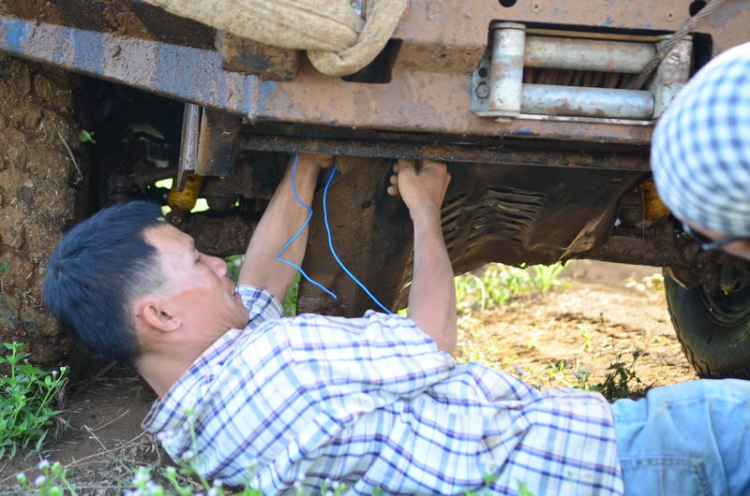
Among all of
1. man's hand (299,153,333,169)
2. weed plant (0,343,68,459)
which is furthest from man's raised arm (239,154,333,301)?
weed plant (0,343,68,459)

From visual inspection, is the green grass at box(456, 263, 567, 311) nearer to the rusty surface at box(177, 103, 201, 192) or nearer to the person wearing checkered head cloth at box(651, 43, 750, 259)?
the rusty surface at box(177, 103, 201, 192)

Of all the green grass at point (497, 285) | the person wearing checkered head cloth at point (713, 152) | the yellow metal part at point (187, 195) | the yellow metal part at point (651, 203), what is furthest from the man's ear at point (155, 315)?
the green grass at point (497, 285)

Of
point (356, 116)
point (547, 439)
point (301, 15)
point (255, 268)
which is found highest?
point (301, 15)

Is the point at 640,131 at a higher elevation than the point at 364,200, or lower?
higher

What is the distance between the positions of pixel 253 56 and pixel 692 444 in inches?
47.4

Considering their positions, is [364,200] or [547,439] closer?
[547,439]

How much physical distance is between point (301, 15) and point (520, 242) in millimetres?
1380

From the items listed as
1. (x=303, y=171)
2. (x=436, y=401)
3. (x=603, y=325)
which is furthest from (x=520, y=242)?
(x=603, y=325)

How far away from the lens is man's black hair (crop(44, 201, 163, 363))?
196 cm

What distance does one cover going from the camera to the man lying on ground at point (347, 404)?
182 centimetres

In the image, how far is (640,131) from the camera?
6.30 ft

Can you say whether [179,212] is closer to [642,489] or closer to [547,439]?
[547,439]

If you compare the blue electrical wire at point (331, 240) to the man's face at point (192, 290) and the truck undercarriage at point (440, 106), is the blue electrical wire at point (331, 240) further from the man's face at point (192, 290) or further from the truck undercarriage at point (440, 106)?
the man's face at point (192, 290)

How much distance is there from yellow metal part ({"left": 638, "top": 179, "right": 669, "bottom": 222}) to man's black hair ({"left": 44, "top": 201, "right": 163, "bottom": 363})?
1.51m
